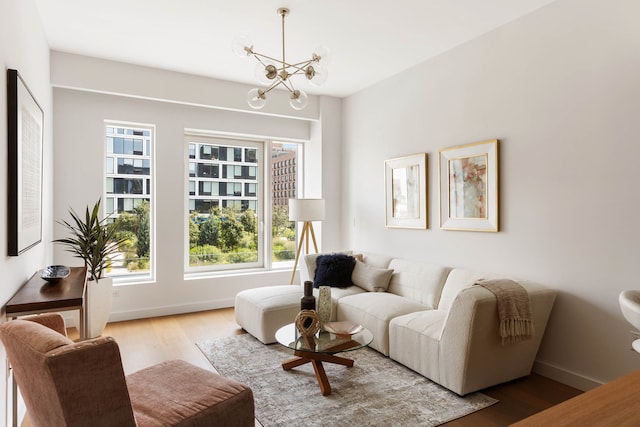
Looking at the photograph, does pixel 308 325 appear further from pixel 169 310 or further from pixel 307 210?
pixel 169 310

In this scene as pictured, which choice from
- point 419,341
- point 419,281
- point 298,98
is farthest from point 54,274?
point 419,281

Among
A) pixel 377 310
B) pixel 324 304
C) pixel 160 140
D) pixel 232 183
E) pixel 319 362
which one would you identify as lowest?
pixel 319 362

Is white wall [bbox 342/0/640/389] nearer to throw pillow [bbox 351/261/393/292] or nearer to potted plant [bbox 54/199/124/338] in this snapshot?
throw pillow [bbox 351/261/393/292]

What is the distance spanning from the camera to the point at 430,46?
3.75 meters

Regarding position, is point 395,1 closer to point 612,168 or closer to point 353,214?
point 612,168

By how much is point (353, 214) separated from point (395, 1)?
9.43 feet

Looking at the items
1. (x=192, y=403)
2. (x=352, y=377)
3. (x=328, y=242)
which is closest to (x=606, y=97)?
(x=352, y=377)

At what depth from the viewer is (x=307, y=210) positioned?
189 inches

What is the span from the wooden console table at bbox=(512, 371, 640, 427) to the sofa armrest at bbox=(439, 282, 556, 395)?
1.72 meters

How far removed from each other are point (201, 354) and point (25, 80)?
8.08 ft

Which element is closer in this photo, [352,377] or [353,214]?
[352,377]

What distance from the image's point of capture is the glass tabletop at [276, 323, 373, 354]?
2586 millimetres

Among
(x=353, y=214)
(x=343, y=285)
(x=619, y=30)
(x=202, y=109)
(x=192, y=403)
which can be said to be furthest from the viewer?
(x=353, y=214)

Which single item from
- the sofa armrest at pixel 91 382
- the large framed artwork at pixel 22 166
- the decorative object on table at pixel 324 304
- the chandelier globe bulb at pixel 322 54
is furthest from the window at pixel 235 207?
the sofa armrest at pixel 91 382
